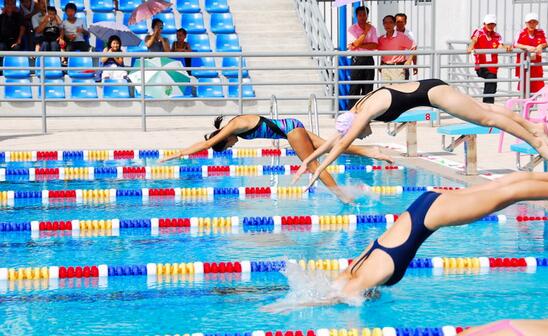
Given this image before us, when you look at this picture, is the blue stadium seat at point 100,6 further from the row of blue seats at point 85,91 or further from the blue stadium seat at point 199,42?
the row of blue seats at point 85,91

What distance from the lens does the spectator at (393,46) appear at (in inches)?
592

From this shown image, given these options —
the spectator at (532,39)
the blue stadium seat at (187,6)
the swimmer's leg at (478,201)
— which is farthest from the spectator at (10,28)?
the swimmer's leg at (478,201)

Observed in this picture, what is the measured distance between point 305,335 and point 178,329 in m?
0.63

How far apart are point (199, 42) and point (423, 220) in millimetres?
13395

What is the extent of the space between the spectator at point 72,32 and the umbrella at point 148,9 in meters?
0.87

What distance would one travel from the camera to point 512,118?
695 cm

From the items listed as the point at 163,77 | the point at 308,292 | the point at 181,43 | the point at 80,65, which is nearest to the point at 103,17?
the point at 80,65

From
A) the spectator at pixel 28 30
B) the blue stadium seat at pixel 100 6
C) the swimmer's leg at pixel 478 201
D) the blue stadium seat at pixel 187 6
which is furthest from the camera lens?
the blue stadium seat at pixel 187 6

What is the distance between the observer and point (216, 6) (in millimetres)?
18172

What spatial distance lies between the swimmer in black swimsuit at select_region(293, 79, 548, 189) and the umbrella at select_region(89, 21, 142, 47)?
32.1 feet

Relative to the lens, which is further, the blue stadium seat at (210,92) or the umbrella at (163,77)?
the blue stadium seat at (210,92)

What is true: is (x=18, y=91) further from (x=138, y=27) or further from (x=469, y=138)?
(x=469, y=138)

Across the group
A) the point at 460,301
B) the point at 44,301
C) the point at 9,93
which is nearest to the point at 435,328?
the point at 460,301

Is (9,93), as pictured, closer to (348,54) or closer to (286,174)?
(348,54)
